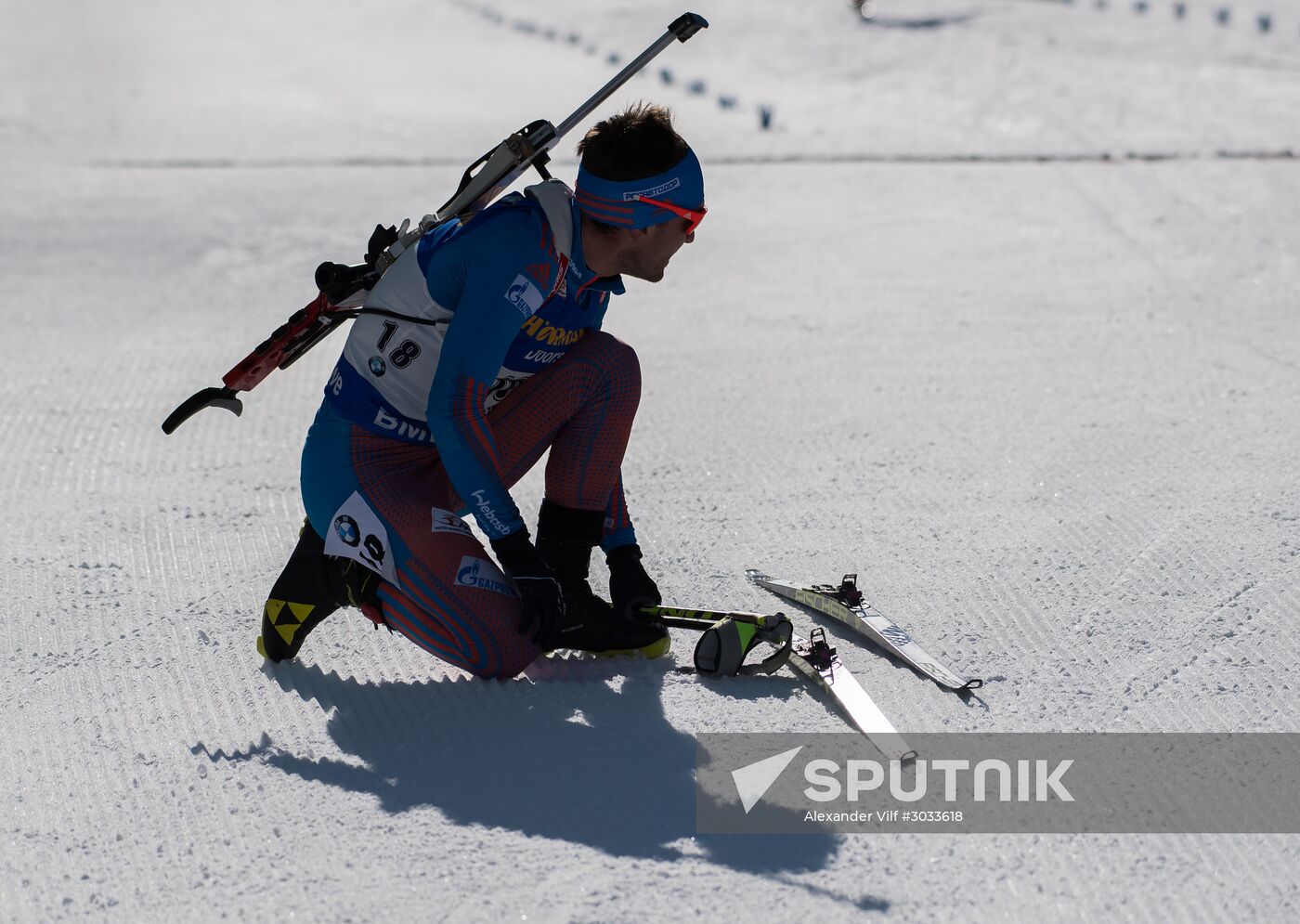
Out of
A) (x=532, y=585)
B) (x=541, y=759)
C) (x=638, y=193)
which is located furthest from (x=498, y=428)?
(x=541, y=759)

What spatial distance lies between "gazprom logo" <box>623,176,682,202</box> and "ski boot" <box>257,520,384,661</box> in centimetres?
94

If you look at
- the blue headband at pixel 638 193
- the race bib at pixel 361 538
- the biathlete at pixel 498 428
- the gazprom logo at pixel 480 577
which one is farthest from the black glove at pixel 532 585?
the blue headband at pixel 638 193

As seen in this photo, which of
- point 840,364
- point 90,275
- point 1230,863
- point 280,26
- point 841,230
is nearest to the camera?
point 1230,863

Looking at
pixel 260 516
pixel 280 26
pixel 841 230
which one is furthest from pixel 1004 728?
pixel 280 26

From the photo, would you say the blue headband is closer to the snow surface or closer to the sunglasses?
the sunglasses

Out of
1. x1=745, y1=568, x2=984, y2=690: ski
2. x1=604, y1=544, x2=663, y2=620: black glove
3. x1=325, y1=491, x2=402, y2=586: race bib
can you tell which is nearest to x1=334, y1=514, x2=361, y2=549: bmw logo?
x1=325, y1=491, x2=402, y2=586: race bib

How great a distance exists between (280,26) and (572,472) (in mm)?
11415

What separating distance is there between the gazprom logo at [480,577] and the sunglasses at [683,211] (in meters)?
0.80

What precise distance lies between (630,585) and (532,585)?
37cm

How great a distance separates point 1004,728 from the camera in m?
2.51

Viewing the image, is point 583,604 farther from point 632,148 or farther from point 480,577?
point 632,148

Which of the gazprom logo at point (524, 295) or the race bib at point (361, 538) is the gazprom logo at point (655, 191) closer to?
the gazprom logo at point (524, 295)

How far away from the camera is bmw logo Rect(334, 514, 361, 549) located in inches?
111

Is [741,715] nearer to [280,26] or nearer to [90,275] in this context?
[90,275]
